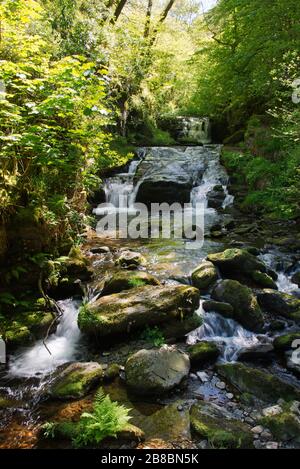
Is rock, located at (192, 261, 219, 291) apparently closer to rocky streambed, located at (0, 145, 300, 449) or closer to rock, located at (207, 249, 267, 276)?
rocky streambed, located at (0, 145, 300, 449)

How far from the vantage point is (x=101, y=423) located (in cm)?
344

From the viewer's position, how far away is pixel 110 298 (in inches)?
220

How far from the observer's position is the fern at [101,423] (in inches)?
133

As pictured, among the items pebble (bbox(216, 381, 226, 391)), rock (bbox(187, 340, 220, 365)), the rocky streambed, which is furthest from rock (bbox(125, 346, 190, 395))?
pebble (bbox(216, 381, 226, 391))

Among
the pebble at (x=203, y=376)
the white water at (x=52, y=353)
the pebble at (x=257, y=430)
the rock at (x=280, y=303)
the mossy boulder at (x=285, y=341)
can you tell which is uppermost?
the rock at (x=280, y=303)

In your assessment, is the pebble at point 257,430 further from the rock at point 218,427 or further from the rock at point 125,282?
the rock at point 125,282

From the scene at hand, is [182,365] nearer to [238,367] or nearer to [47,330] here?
[238,367]

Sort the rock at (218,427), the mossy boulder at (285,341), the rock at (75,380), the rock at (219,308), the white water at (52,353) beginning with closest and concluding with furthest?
the rock at (218,427) → the rock at (75,380) → the white water at (52,353) → the mossy boulder at (285,341) → the rock at (219,308)

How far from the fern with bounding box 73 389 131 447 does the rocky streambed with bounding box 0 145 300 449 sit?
0.31 ft

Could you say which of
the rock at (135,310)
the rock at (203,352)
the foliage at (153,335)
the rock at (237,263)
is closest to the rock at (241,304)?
the rock at (135,310)

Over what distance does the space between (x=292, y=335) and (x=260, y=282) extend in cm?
189

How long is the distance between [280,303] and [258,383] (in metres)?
2.16

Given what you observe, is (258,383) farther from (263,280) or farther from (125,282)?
(263,280)

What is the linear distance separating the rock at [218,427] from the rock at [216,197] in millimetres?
9790
